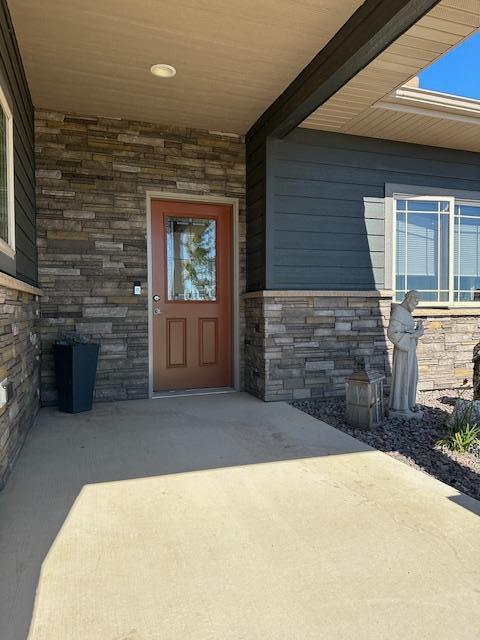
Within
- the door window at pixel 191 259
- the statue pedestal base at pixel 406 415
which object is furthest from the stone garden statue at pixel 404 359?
the door window at pixel 191 259

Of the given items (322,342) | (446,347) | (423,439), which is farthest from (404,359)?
(446,347)

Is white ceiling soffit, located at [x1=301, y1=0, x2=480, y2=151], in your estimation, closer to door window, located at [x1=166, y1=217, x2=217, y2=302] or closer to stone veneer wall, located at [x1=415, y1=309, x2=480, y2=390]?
door window, located at [x1=166, y1=217, x2=217, y2=302]

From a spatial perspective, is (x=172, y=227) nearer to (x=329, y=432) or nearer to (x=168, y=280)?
(x=168, y=280)

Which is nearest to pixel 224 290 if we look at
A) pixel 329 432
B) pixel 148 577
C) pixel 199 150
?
pixel 199 150

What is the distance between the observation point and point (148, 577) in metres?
1.46

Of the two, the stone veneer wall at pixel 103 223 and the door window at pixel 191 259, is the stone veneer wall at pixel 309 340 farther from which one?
the stone veneer wall at pixel 103 223

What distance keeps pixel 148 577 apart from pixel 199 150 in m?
3.74

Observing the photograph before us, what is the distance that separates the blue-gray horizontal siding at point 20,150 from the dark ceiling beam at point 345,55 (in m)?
1.98

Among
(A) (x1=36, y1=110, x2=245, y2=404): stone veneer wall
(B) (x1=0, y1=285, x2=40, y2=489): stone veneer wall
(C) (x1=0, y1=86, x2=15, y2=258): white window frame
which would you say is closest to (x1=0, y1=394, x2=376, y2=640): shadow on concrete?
(B) (x1=0, y1=285, x2=40, y2=489): stone veneer wall

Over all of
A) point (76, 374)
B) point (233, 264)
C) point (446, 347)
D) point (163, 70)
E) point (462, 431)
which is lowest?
point (462, 431)

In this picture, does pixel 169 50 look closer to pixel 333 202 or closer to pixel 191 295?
pixel 333 202

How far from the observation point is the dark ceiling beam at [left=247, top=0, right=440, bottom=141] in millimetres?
2354

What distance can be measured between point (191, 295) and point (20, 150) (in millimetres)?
1943

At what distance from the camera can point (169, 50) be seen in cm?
295
